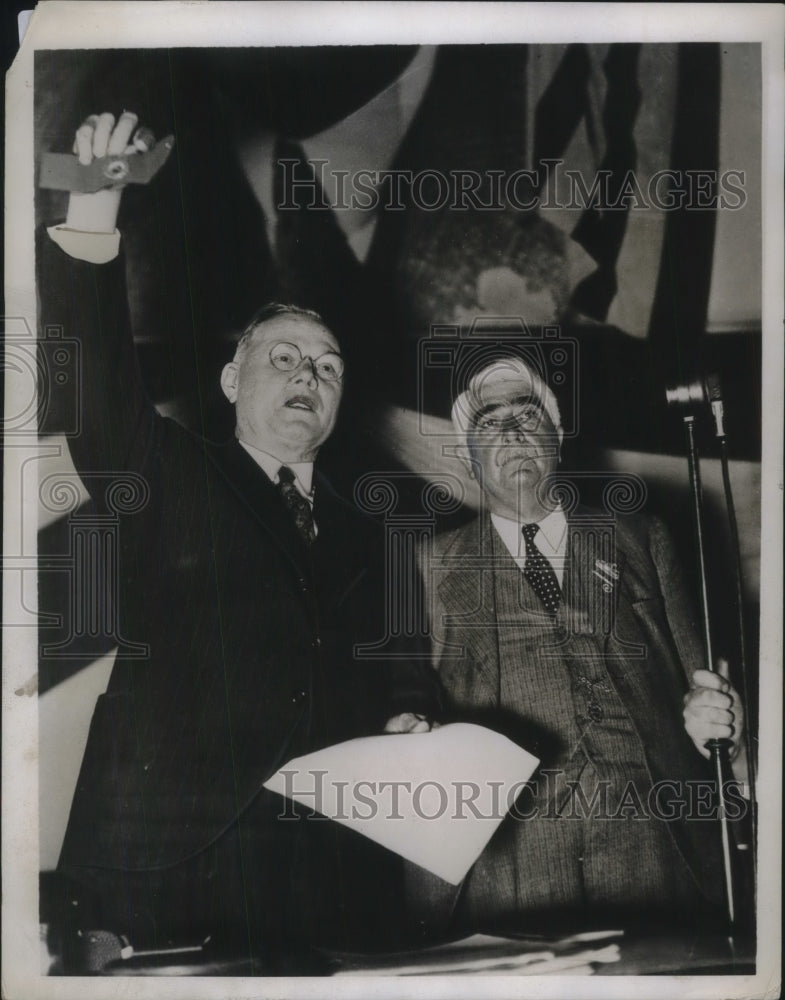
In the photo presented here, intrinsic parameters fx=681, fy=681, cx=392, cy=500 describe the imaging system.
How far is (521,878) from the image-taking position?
57.7 inches

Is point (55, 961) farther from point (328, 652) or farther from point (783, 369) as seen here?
point (783, 369)

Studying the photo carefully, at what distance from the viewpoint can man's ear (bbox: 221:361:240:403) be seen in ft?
4.86

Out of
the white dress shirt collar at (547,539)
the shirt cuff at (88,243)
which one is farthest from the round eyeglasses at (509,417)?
the shirt cuff at (88,243)

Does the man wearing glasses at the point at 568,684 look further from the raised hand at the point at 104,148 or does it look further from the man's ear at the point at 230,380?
the raised hand at the point at 104,148

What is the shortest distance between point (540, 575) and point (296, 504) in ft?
1.82

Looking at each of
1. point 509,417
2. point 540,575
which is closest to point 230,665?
point 540,575

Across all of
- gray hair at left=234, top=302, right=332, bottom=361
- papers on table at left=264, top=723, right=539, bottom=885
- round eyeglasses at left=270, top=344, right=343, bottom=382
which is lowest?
papers on table at left=264, top=723, right=539, bottom=885

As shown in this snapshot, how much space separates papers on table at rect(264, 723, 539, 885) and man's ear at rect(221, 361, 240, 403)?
2.60 feet

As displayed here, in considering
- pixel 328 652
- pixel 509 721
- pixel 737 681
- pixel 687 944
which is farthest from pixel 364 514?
pixel 687 944

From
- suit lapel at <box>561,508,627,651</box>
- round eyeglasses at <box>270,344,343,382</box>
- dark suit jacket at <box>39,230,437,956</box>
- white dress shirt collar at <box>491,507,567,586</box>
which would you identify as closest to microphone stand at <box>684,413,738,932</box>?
suit lapel at <box>561,508,627,651</box>

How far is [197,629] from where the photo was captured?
4.81ft

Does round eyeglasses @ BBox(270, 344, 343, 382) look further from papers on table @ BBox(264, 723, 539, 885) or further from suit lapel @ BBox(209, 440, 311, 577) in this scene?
papers on table @ BBox(264, 723, 539, 885)

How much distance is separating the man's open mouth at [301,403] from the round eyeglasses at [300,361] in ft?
0.18

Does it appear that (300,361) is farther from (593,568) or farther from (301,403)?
(593,568)
